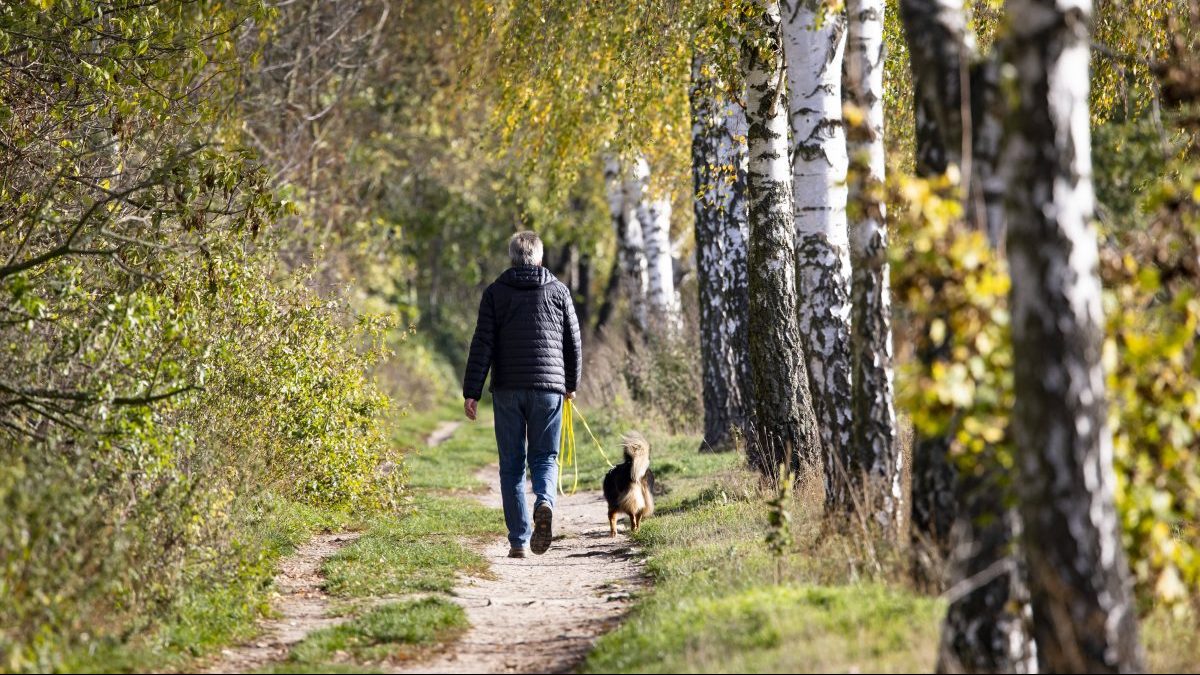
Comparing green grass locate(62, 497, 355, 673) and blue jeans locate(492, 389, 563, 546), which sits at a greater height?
blue jeans locate(492, 389, 563, 546)

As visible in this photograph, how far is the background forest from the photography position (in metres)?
5.23

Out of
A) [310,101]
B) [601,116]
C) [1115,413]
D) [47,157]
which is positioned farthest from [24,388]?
[310,101]

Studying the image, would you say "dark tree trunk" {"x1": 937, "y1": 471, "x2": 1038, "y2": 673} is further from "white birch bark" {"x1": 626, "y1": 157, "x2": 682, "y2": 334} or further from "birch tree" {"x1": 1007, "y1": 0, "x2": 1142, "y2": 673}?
"white birch bark" {"x1": 626, "y1": 157, "x2": 682, "y2": 334}

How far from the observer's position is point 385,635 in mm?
7340

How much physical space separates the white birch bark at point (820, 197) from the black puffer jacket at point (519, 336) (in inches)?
76.6

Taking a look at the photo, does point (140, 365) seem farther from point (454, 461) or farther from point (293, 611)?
point (454, 461)

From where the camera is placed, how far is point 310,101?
25.0 m

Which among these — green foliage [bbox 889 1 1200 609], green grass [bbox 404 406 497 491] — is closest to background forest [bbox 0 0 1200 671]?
green foliage [bbox 889 1 1200 609]

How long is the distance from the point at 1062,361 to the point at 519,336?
5.87m

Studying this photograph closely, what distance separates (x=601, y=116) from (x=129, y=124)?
6.77 meters

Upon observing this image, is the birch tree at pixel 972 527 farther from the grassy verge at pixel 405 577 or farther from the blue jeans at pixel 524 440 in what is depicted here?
the blue jeans at pixel 524 440

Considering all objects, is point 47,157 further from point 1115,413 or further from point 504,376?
point 1115,413

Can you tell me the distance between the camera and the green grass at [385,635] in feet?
22.5

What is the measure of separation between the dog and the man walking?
120 cm
